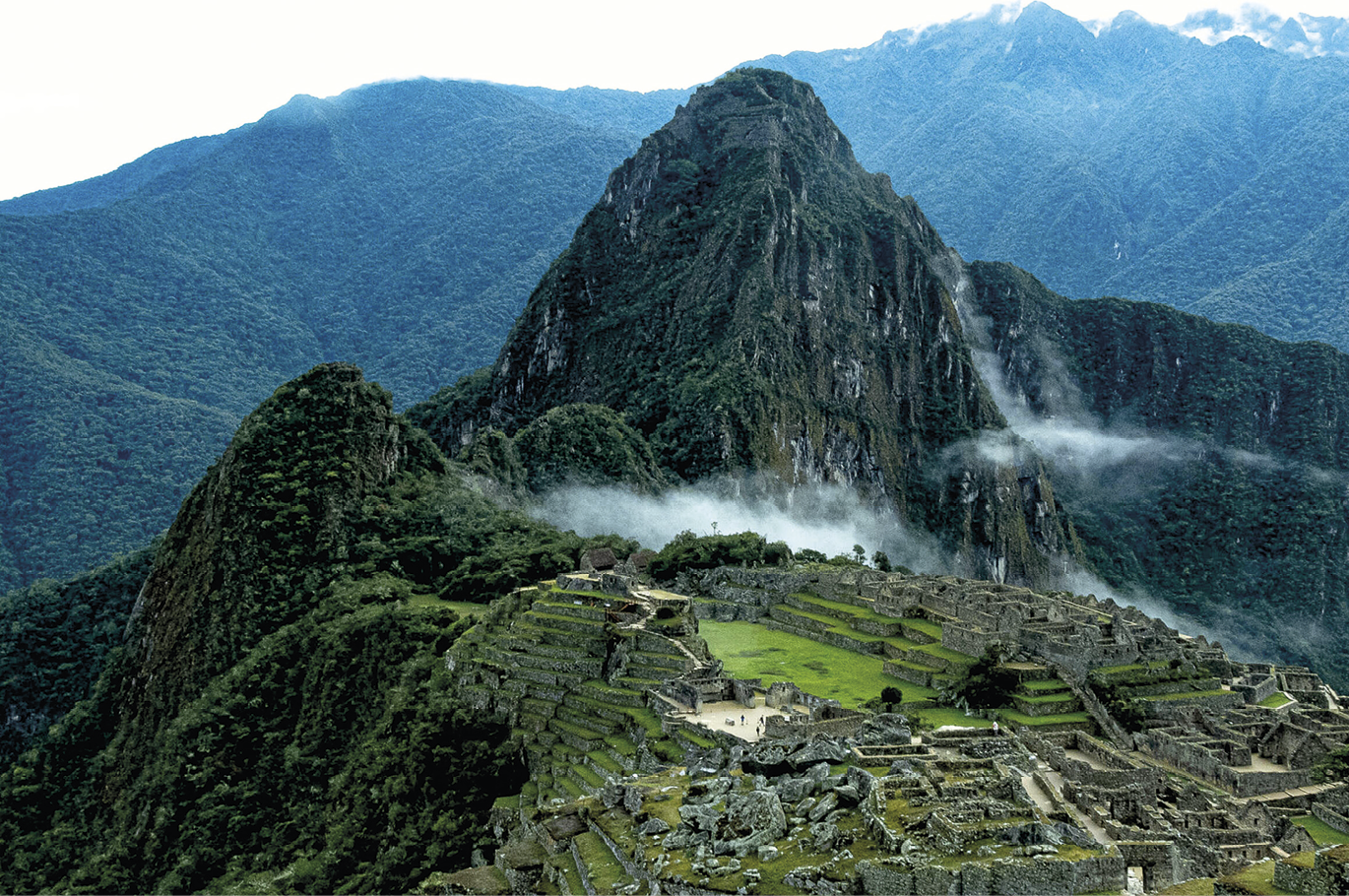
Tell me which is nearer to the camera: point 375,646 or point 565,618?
point 565,618

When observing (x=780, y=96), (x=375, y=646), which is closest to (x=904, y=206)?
(x=780, y=96)

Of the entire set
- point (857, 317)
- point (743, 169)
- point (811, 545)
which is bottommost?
point (811, 545)

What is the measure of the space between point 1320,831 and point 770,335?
106m

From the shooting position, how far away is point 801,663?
5034 centimetres

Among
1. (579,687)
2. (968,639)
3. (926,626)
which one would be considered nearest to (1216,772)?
(968,639)

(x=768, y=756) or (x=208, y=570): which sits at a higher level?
(x=768, y=756)

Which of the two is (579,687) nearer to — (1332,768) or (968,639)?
(968,639)

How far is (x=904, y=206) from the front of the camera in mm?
188250

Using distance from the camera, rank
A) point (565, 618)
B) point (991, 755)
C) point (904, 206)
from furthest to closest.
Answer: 1. point (904, 206)
2. point (565, 618)
3. point (991, 755)

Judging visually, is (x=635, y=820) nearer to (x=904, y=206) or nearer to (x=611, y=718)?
(x=611, y=718)

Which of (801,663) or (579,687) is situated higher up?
(579,687)

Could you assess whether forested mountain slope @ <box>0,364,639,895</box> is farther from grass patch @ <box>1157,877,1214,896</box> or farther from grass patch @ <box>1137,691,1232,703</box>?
grass patch @ <box>1137,691,1232,703</box>

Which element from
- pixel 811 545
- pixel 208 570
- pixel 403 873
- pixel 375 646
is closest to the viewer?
pixel 403 873

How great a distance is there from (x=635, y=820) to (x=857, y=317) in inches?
5395
